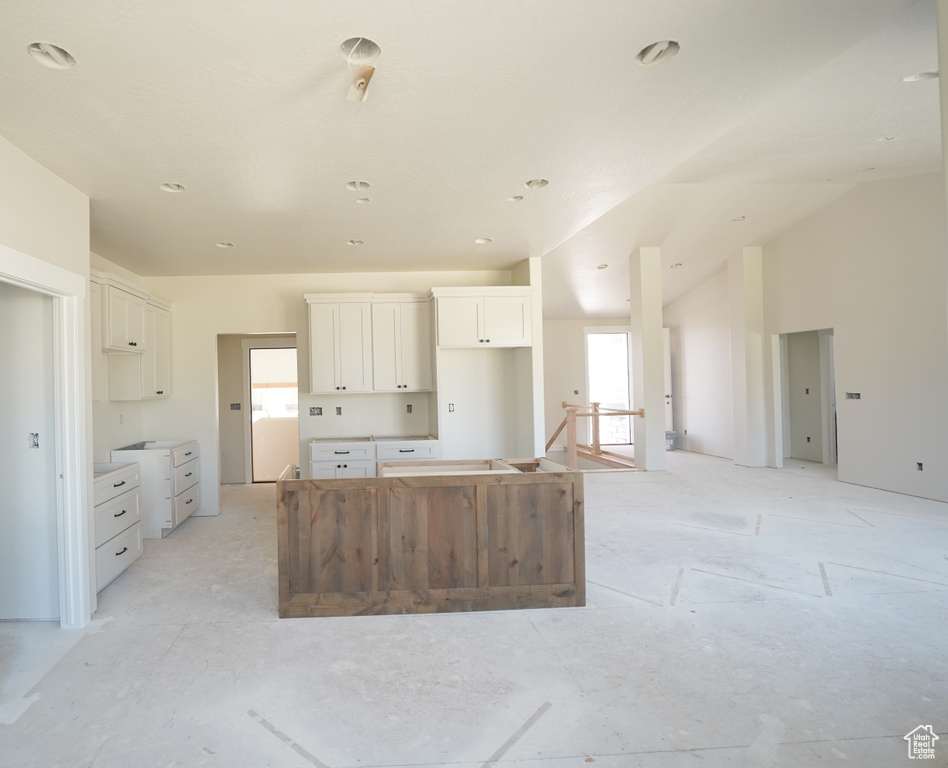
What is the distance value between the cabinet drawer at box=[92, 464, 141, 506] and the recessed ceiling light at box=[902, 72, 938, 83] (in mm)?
5670

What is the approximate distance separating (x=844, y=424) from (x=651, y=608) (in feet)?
17.3

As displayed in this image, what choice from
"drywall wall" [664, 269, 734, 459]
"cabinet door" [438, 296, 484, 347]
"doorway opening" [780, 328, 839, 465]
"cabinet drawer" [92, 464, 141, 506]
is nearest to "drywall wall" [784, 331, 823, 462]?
"doorway opening" [780, 328, 839, 465]

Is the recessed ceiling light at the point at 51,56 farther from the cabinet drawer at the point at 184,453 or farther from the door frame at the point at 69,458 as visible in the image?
the cabinet drawer at the point at 184,453

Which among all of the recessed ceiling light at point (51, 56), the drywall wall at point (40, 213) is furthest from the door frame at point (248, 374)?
the recessed ceiling light at point (51, 56)

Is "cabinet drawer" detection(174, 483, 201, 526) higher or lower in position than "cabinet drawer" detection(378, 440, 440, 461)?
Result: lower

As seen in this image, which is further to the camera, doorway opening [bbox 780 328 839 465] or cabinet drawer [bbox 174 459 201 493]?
doorway opening [bbox 780 328 839 465]

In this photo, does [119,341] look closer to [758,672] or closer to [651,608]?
[651,608]

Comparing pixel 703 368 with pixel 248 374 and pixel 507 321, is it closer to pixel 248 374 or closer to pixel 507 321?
pixel 507 321

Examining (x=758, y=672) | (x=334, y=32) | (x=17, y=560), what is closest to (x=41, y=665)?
(x=17, y=560)

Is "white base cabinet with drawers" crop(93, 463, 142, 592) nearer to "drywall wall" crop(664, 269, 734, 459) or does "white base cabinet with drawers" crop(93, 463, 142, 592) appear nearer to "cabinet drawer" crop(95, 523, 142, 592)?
"cabinet drawer" crop(95, 523, 142, 592)

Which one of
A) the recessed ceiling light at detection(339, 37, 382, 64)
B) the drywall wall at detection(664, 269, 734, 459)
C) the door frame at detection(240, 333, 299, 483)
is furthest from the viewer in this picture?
the drywall wall at detection(664, 269, 734, 459)

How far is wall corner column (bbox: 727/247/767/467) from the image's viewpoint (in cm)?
848

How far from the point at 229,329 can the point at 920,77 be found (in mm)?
6275

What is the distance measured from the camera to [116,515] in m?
4.16
